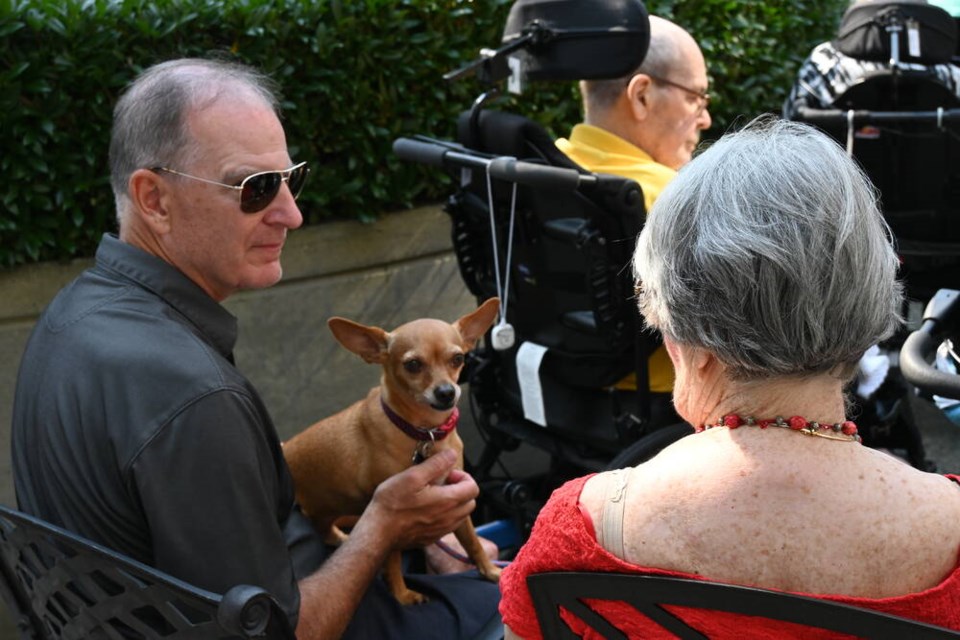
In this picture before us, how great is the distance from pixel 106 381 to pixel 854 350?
121 centimetres

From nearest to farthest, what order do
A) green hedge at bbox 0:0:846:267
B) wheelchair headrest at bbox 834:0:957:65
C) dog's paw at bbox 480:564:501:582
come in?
dog's paw at bbox 480:564:501:582 < green hedge at bbox 0:0:846:267 < wheelchair headrest at bbox 834:0:957:65

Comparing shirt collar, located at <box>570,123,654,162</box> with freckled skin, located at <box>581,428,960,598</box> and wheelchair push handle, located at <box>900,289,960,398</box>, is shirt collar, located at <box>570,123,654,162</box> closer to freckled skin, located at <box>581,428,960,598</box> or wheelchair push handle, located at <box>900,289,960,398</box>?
wheelchair push handle, located at <box>900,289,960,398</box>

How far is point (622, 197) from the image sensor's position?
2820mm

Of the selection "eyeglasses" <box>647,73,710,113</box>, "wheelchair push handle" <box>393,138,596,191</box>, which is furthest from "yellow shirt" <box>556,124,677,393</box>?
"wheelchair push handle" <box>393,138,596,191</box>

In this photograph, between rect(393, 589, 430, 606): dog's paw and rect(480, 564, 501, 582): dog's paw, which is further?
rect(480, 564, 501, 582): dog's paw

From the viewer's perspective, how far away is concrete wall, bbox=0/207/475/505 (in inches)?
186

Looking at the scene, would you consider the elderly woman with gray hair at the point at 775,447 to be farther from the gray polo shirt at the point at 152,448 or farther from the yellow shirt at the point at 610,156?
the yellow shirt at the point at 610,156

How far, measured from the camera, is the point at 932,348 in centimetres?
267

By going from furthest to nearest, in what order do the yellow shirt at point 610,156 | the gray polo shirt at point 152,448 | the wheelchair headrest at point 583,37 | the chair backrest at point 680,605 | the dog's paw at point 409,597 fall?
the yellow shirt at point 610,156
the wheelchair headrest at point 583,37
the dog's paw at point 409,597
the gray polo shirt at point 152,448
the chair backrest at point 680,605

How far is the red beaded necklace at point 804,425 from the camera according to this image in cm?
153

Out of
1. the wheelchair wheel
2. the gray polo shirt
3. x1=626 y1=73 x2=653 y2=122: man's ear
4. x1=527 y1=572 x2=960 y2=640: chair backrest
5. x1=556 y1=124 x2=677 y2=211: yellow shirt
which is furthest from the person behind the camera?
x1=626 y1=73 x2=653 y2=122: man's ear

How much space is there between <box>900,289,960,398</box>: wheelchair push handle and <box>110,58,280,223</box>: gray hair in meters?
1.58

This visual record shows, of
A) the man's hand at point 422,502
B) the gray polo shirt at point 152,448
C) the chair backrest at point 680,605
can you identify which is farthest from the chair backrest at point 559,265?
the chair backrest at point 680,605

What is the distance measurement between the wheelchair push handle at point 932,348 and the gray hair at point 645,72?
119 cm
